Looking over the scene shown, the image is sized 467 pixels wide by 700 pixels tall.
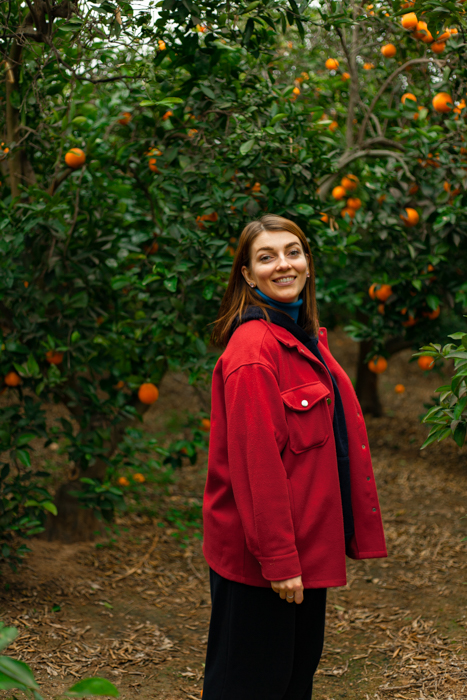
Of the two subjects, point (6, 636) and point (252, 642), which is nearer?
point (6, 636)

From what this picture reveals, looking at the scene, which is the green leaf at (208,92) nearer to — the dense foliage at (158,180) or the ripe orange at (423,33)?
the dense foliage at (158,180)

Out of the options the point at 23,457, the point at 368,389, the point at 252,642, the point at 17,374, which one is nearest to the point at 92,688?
the point at 252,642

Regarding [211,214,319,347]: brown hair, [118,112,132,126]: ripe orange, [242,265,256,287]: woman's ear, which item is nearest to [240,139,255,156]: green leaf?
[211,214,319,347]: brown hair

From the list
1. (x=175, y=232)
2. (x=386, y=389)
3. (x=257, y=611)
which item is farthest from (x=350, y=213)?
(x=386, y=389)

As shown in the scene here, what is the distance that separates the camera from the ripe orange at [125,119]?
3.25m

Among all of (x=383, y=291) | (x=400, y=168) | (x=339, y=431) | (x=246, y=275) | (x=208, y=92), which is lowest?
(x=383, y=291)

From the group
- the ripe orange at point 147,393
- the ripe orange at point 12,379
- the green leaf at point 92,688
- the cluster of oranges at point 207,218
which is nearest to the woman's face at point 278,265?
the cluster of oranges at point 207,218

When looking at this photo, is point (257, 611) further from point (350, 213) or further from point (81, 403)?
point (350, 213)

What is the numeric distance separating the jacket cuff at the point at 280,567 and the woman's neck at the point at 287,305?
654 mm

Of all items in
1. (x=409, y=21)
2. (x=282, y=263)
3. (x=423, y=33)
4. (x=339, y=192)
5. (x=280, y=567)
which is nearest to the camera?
(x=280, y=567)

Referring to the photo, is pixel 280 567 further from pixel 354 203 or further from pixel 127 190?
pixel 354 203

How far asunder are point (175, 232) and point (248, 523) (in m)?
1.37

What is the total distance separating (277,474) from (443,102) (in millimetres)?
2462

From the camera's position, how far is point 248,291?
1696mm
